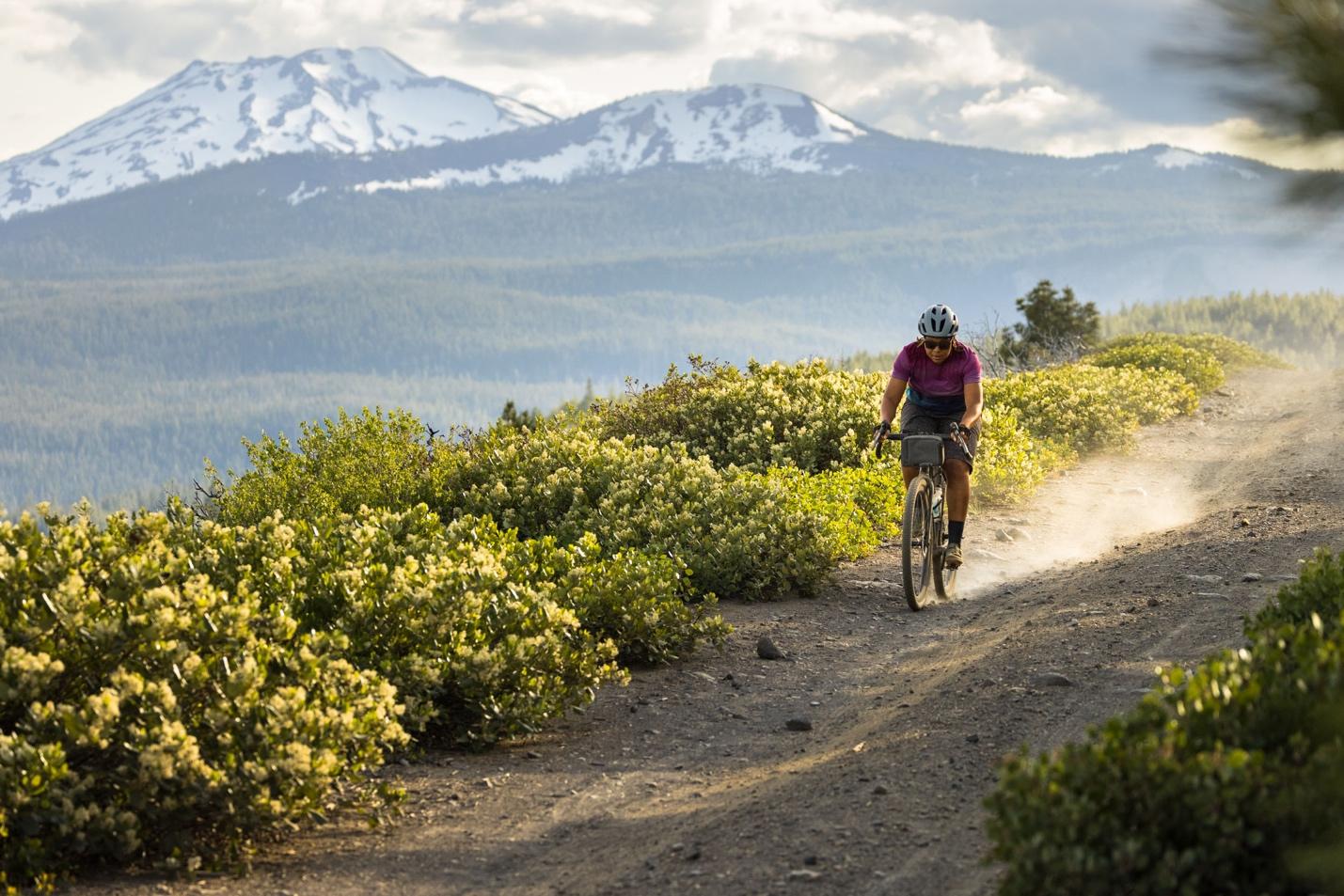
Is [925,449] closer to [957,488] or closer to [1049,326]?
[957,488]

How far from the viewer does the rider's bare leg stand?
10.2 meters

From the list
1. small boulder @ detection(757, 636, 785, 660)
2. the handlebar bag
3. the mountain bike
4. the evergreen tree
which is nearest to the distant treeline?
the evergreen tree

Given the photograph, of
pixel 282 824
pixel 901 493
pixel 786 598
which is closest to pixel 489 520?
pixel 786 598

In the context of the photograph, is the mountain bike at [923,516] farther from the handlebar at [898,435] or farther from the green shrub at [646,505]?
the green shrub at [646,505]

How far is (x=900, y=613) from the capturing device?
32.9 ft

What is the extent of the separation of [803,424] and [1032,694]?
310 inches

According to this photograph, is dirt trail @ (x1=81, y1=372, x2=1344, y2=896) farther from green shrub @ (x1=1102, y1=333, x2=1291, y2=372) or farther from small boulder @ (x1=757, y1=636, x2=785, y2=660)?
green shrub @ (x1=1102, y1=333, x2=1291, y2=372)

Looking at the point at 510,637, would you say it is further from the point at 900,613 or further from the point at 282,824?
the point at 900,613

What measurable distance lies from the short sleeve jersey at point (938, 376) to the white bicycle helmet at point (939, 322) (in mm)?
223

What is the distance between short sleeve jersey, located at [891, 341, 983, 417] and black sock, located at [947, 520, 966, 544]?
895 mm

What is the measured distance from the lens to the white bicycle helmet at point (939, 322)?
959cm

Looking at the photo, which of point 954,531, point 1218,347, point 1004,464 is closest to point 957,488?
point 954,531

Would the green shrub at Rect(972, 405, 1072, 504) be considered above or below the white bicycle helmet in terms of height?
below

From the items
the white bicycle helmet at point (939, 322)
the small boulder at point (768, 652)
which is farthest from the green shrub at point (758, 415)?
the small boulder at point (768, 652)
